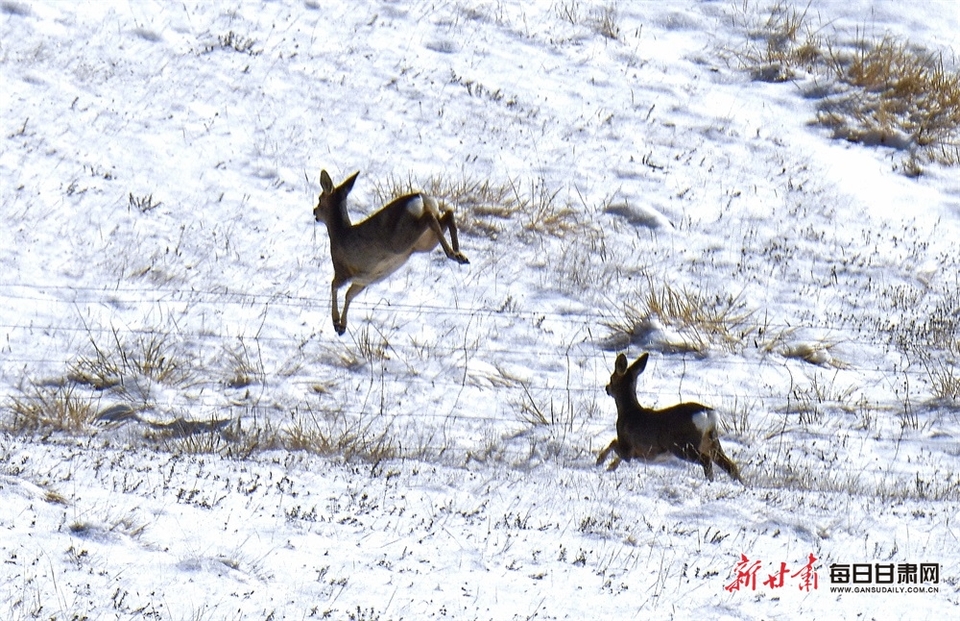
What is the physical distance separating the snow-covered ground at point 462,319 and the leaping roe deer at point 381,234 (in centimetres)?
118

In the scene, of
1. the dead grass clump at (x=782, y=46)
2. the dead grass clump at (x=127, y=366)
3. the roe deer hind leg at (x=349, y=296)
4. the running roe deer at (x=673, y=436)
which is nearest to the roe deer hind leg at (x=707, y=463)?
the running roe deer at (x=673, y=436)

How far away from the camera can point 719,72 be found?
691 inches

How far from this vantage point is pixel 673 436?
865 centimetres

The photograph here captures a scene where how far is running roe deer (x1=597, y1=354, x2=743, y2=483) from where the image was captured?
8555mm

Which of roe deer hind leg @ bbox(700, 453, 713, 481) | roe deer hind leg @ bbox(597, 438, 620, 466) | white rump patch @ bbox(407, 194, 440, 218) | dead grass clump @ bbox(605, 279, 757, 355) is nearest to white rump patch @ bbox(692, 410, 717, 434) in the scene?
roe deer hind leg @ bbox(700, 453, 713, 481)

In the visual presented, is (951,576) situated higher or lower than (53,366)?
higher

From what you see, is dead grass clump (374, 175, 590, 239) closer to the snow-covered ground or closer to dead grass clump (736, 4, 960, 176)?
the snow-covered ground

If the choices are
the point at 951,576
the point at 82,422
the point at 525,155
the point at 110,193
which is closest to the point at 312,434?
the point at 82,422

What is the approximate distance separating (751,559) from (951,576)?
0.98 meters

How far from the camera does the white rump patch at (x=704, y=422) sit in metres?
8.52

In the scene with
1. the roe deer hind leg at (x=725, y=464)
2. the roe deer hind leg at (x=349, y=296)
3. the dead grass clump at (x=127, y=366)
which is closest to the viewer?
the roe deer hind leg at (x=725, y=464)

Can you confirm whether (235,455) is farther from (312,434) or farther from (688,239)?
(688,239)

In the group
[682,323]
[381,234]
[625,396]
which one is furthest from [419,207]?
[682,323]

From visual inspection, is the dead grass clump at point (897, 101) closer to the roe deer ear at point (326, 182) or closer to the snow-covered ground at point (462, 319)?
the snow-covered ground at point (462, 319)
